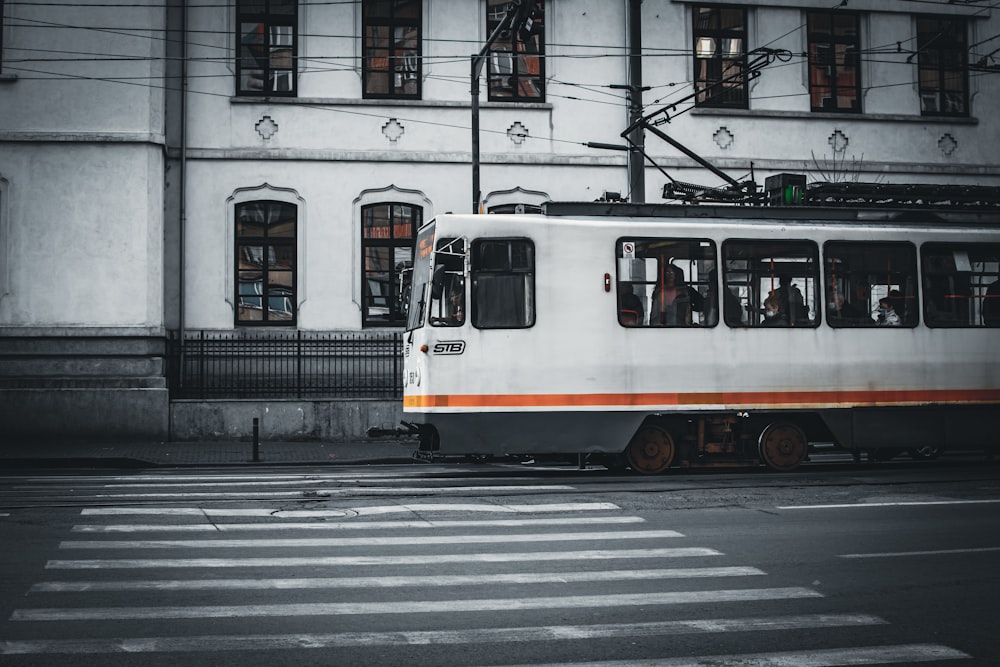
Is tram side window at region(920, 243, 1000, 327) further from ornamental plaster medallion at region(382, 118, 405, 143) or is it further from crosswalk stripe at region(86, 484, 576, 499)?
ornamental plaster medallion at region(382, 118, 405, 143)

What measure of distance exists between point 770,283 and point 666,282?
5.03 feet

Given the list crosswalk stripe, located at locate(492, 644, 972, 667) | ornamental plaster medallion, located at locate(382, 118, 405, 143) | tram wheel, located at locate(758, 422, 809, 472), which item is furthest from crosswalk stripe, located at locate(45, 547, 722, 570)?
ornamental plaster medallion, located at locate(382, 118, 405, 143)

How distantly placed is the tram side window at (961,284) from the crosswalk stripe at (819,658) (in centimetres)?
1062

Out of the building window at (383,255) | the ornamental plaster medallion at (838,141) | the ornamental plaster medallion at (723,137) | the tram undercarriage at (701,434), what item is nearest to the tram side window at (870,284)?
the tram undercarriage at (701,434)

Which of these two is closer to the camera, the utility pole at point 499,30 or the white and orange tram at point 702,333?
the white and orange tram at point 702,333

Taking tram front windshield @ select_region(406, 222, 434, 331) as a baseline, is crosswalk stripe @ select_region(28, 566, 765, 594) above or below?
below

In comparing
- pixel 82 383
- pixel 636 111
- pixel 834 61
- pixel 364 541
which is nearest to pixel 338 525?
pixel 364 541

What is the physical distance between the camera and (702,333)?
48.2 feet

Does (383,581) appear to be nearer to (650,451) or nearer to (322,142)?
(650,451)

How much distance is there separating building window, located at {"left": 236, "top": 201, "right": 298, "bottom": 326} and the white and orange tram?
8.47 metres

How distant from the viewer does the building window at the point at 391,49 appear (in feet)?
77.3

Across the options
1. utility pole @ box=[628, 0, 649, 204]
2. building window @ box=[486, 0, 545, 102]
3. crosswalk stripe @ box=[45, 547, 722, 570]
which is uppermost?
building window @ box=[486, 0, 545, 102]

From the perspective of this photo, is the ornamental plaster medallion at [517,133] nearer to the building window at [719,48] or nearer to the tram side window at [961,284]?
the building window at [719,48]

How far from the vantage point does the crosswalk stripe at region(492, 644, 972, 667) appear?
5492mm
